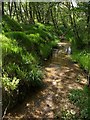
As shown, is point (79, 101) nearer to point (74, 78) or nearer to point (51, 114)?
point (51, 114)

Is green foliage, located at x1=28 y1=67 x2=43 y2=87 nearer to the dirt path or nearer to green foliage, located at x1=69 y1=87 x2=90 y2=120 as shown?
the dirt path

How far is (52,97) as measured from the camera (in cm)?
761

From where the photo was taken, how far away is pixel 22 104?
7.02 m

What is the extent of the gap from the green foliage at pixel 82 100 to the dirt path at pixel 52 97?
17 cm

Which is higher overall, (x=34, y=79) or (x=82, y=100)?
(x=34, y=79)

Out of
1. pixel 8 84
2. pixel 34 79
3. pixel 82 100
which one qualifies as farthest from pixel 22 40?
pixel 82 100

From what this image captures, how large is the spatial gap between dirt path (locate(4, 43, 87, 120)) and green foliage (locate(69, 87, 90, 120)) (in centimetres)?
17

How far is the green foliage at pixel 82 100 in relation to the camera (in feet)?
19.7

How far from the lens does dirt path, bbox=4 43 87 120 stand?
6.48 m

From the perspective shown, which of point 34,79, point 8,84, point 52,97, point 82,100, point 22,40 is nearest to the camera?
point 8,84

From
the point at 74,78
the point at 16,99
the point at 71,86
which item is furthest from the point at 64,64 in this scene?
the point at 16,99

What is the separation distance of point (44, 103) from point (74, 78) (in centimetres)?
279

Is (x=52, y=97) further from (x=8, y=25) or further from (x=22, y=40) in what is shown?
(x=8, y=25)

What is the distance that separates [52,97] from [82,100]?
1.15 metres
